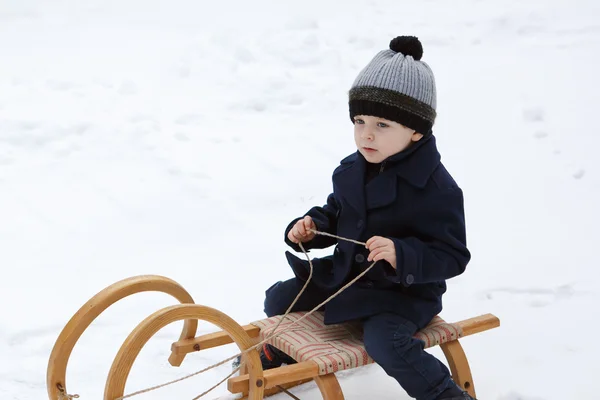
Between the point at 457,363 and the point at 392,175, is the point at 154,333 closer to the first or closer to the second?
the point at 392,175

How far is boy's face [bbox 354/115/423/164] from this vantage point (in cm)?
205

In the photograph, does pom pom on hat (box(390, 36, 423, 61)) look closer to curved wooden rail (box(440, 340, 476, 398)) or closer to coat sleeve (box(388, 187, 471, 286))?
coat sleeve (box(388, 187, 471, 286))

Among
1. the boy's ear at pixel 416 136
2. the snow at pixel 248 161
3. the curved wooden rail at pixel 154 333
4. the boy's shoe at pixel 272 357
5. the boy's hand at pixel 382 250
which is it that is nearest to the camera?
the curved wooden rail at pixel 154 333

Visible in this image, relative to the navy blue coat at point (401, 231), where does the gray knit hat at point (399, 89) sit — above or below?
above

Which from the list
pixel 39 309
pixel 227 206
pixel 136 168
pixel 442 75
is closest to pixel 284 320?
pixel 39 309

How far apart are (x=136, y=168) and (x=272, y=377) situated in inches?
88.3

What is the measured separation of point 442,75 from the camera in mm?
4930

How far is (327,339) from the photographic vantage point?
2.17 meters

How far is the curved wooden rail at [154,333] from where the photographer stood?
1.80 meters

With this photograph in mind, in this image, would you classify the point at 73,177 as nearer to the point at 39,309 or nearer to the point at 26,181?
the point at 26,181

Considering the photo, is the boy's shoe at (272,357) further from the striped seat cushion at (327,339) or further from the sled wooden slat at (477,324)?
the sled wooden slat at (477,324)

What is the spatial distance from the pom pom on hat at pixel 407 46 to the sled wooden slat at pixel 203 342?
2.70 ft

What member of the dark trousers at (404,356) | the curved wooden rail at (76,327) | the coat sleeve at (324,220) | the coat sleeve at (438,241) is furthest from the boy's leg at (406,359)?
the curved wooden rail at (76,327)

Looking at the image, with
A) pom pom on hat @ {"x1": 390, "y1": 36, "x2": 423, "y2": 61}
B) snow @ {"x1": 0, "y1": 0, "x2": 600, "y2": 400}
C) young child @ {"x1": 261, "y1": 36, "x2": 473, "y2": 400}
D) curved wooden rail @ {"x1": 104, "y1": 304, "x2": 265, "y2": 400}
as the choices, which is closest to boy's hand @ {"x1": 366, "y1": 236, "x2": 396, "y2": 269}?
young child @ {"x1": 261, "y1": 36, "x2": 473, "y2": 400}
